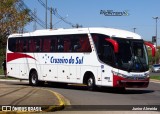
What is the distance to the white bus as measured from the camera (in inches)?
926

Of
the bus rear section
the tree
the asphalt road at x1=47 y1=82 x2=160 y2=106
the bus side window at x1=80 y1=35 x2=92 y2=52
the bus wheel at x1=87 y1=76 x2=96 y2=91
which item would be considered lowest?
the asphalt road at x1=47 y1=82 x2=160 y2=106

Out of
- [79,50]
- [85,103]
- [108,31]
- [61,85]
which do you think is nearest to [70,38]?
[79,50]

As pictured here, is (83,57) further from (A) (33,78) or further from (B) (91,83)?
(A) (33,78)

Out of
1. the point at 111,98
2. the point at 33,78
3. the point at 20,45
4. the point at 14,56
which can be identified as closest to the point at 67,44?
the point at 33,78

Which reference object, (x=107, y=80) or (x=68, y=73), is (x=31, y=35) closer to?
(x=68, y=73)

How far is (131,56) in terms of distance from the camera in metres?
23.6

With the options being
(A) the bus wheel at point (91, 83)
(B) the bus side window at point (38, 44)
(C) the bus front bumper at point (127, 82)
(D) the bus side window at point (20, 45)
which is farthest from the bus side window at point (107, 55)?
(D) the bus side window at point (20, 45)

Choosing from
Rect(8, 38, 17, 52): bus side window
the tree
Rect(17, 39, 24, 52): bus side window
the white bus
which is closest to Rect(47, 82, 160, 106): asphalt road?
the white bus

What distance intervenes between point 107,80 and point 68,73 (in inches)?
146

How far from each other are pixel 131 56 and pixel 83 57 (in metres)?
3.22

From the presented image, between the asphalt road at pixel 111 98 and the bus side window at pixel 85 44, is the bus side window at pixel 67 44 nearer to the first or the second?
the bus side window at pixel 85 44

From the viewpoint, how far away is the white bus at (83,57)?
2352 cm

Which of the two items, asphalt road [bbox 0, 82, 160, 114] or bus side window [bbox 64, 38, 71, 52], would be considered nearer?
asphalt road [bbox 0, 82, 160, 114]

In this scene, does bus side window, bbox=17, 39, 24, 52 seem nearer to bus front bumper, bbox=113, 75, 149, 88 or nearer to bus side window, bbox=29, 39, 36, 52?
bus side window, bbox=29, 39, 36, 52
